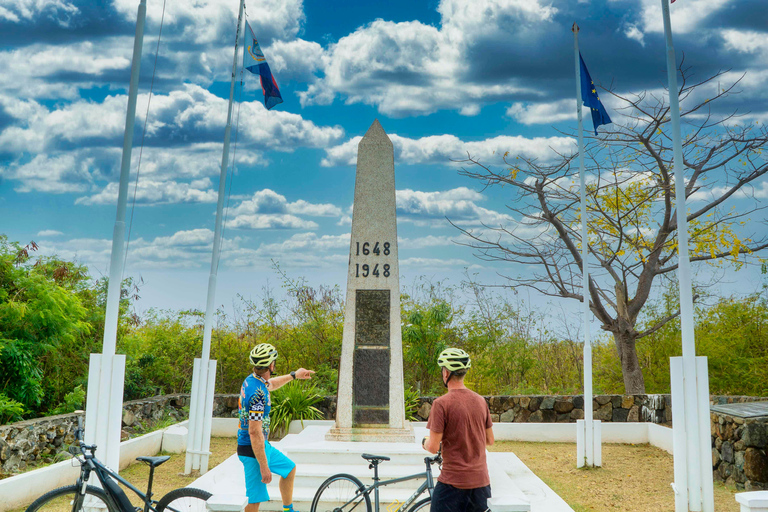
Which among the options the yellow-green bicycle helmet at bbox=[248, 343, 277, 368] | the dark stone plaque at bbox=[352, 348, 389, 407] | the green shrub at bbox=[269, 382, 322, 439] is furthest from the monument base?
the yellow-green bicycle helmet at bbox=[248, 343, 277, 368]

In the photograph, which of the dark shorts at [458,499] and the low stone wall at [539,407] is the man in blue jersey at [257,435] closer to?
the dark shorts at [458,499]

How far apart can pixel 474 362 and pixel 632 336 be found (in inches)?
127

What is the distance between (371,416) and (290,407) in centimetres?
319

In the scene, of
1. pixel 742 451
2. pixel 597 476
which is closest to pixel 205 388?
pixel 597 476

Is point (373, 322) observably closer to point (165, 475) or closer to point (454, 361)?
point (165, 475)

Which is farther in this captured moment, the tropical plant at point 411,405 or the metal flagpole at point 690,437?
the tropical plant at point 411,405

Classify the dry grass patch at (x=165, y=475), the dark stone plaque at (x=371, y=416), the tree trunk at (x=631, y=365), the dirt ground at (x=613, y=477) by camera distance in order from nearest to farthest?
1. the dirt ground at (x=613, y=477)
2. the dry grass patch at (x=165, y=475)
3. the dark stone plaque at (x=371, y=416)
4. the tree trunk at (x=631, y=365)

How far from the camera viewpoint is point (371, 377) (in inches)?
315

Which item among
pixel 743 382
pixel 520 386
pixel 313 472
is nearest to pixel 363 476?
pixel 313 472

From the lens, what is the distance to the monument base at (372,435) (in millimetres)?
7770

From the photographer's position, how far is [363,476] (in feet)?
22.0

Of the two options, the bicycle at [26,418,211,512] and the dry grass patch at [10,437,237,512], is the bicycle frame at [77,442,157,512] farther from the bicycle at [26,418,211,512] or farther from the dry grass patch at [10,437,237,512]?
the dry grass patch at [10,437,237,512]

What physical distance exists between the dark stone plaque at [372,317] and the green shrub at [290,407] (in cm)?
322

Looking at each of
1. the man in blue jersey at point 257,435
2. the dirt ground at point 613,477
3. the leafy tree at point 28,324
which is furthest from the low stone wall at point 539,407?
the man in blue jersey at point 257,435
